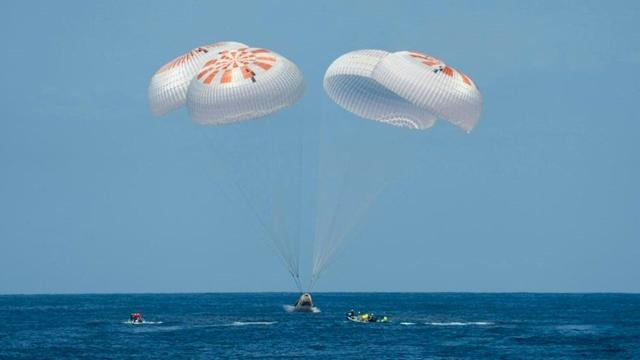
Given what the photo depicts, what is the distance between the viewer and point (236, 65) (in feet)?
159

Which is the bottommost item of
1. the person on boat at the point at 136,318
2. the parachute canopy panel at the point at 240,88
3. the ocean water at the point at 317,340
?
the ocean water at the point at 317,340

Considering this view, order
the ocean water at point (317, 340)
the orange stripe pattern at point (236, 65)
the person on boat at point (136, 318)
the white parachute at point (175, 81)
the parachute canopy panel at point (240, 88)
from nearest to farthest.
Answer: the parachute canopy panel at point (240, 88)
the orange stripe pattern at point (236, 65)
the white parachute at point (175, 81)
the ocean water at point (317, 340)
the person on boat at point (136, 318)

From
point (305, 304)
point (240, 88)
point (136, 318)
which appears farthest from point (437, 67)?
point (136, 318)

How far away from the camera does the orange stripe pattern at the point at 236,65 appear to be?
156 ft

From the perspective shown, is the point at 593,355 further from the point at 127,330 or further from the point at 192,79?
the point at 127,330

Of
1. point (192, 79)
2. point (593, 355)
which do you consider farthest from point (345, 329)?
point (192, 79)

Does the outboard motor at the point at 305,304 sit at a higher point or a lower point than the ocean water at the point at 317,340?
higher

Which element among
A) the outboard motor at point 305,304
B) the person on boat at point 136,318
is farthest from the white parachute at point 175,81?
the person on boat at point 136,318

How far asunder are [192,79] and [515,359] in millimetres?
20591

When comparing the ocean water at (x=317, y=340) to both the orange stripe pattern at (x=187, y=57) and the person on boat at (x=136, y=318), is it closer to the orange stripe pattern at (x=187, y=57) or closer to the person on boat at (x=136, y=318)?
the person on boat at (x=136, y=318)

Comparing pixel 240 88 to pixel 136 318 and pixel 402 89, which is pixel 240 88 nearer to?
pixel 402 89

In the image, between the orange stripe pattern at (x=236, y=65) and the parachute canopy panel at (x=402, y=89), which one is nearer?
the parachute canopy panel at (x=402, y=89)

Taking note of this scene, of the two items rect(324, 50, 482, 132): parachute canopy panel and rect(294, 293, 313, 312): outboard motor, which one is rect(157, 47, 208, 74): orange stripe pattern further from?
rect(294, 293, 313, 312): outboard motor

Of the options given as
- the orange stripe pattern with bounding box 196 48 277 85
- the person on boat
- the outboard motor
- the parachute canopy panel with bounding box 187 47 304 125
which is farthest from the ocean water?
the orange stripe pattern with bounding box 196 48 277 85
